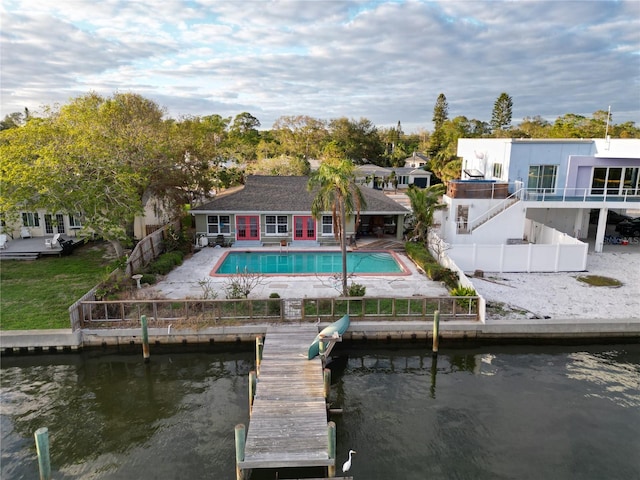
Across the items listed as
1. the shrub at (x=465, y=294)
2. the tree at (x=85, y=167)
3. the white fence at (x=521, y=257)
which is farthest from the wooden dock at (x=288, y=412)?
the tree at (x=85, y=167)

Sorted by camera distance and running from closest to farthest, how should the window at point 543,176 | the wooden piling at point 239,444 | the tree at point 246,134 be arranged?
the wooden piling at point 239,444 → the window at point 543,176 → the tree at point 246,134

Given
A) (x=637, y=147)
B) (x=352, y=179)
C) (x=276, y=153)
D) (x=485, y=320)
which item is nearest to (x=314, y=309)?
(x=352, y=179)

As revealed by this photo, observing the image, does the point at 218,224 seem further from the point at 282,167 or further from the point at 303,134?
the point at 303,134

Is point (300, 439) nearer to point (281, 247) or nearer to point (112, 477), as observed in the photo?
point (112, 477)

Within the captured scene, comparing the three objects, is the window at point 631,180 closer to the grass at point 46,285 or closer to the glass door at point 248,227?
the glass door at point 248,227

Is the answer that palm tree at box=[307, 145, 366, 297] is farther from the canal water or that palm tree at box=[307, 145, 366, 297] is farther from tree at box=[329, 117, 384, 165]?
tree at box=[329, 117, 384, 165]
